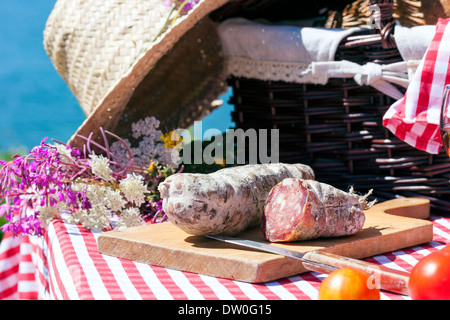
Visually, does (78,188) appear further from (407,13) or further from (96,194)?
(407,13)

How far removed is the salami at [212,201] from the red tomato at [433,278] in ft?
1.03

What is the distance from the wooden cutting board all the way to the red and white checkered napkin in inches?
6.1

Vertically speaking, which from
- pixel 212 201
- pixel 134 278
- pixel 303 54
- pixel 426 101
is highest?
pixel 303 54

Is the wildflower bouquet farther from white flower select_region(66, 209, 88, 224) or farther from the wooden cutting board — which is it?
the wooden cutting board

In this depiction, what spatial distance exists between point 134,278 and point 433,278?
1.33 ft

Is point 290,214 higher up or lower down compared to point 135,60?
lower down

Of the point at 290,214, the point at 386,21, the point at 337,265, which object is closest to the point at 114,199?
the point at 290,214

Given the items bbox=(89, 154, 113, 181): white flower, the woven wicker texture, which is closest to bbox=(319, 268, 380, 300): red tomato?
bbox=(89, 154, 113, 181): white flower

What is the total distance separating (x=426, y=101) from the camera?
97 cm

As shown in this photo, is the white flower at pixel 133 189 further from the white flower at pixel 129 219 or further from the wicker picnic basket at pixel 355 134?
the wicker picnic basket at pixel 355 134

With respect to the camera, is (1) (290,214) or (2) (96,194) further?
(2) (96,194)

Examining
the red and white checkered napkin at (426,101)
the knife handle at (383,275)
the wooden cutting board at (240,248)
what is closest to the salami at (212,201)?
the wooden cutting board at (240,248)

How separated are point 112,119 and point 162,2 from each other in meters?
0.34

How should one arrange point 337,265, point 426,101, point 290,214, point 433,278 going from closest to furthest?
point 433,278 → point 337,265 → point 290,214 → point 426,101
